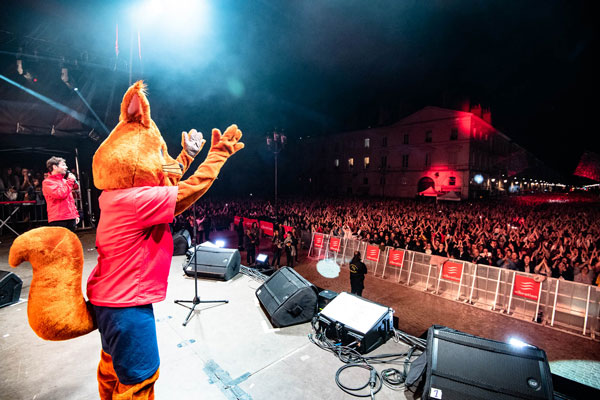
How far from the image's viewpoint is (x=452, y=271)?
783 cm

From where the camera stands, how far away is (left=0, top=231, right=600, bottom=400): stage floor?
263cm

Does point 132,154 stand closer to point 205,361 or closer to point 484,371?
point 205,361

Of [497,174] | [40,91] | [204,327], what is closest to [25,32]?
[40,91]

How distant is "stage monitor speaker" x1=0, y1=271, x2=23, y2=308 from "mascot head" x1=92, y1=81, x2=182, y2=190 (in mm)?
4101

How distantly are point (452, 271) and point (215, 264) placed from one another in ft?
21.9

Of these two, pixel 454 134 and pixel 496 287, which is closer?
pixel 496 287

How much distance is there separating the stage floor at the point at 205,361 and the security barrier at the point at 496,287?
5.40 metres

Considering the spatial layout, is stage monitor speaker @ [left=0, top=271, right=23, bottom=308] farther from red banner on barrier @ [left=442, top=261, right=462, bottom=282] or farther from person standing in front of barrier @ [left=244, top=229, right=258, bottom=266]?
red banner on barrier @ [left=442, top=261, right=462, bottom=282]

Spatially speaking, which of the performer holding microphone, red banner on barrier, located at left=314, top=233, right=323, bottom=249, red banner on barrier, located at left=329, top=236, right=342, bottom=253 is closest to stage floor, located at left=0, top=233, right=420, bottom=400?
the performer holding microphone

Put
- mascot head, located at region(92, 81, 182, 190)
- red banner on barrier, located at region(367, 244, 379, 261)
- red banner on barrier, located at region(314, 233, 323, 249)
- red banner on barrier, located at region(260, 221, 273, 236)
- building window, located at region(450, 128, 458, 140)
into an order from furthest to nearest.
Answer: building window, located at region(450, 128, 458, 140) → red banner on barrier, located at region(260, 221, 273, 236) → red banner on barrier, located at region(314, 233, 323, 249) → red banner on barrier, located at region(367, 244, 379, 261) → mascot head, located at region(92, 81, 182, 190)

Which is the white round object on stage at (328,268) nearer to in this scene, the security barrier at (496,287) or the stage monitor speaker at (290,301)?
the security barrier at (496,287)

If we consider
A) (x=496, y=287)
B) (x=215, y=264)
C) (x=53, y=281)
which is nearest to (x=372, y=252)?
(x=496, y=287)

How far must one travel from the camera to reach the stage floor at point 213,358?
2.63m

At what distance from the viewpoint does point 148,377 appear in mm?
1914
